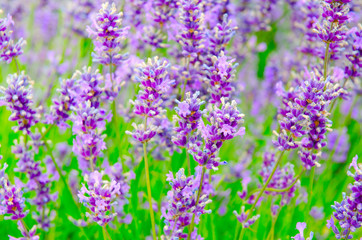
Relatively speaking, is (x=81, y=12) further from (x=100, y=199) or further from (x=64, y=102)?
(x=100, y=199)

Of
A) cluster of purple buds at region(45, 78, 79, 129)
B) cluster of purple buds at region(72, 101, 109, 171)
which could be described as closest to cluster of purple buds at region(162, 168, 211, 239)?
cluster of purple buds at region(72, 101, 109, 171)

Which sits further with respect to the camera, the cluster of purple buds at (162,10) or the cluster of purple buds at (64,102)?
the cluster of purple buds at (162,10)

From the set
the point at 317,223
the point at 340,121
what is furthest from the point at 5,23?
the point at 340,121

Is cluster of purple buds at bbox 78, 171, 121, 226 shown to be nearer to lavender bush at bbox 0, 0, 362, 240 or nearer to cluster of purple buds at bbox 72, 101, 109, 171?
lavender bush at bbox 0, 0, 362, 240

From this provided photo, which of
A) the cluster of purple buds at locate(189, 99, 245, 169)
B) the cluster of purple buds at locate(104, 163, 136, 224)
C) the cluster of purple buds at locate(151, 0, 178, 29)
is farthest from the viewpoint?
the cluster of purple buds at locate(151, 0, 178, 29)

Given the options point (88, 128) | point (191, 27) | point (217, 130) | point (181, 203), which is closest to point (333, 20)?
point (191, 27)

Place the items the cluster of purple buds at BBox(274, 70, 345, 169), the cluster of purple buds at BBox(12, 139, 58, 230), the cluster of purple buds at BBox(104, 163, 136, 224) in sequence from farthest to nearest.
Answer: the cluster of purple buds at BBox(104, 163, 136, 224) → the cluster of purple buds at BBox(12, 139, 58, 230) → the cluster of purple buds at BBox(274, 70, 345, 169)

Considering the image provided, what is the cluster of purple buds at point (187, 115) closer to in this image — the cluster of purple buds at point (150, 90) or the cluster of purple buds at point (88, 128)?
the cluster of purple buds at point (150, 90)

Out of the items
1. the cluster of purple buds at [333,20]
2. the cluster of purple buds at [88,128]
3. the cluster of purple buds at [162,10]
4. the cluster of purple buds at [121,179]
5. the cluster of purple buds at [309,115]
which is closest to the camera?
the cluster of purple buds at [309,115]

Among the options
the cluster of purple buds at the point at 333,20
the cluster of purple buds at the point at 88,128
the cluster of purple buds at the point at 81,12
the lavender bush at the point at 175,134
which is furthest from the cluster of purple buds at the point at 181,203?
the cluster of purple buds at the point at 81,12

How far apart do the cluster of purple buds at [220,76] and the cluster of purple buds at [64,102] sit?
A: 628 millimetres

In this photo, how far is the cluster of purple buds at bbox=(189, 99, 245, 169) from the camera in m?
1.43

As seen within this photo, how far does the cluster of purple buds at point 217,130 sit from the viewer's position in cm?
143

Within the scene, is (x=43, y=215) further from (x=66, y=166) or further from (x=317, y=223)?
(x=317, y=223)
